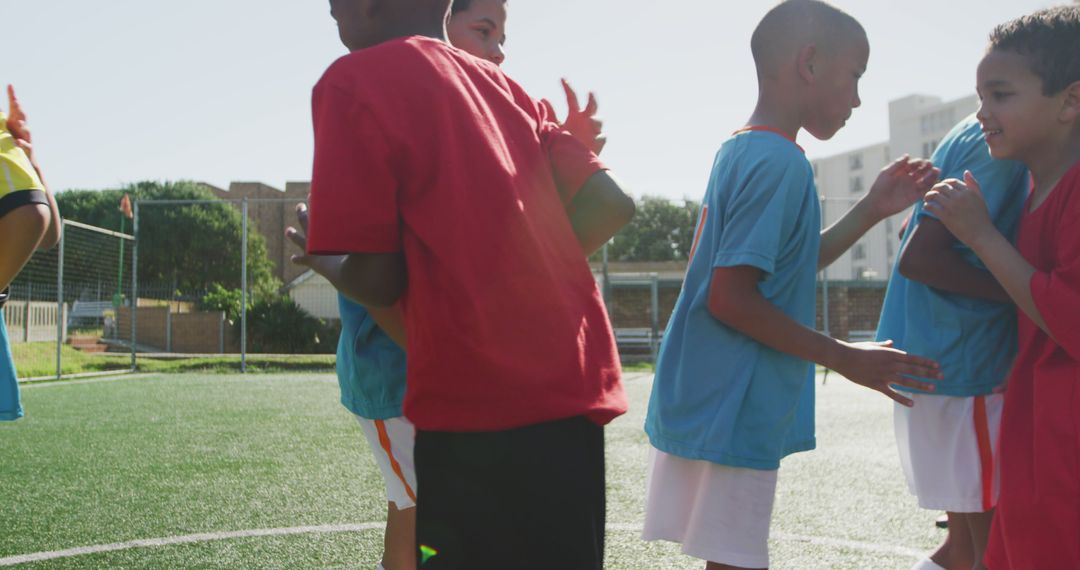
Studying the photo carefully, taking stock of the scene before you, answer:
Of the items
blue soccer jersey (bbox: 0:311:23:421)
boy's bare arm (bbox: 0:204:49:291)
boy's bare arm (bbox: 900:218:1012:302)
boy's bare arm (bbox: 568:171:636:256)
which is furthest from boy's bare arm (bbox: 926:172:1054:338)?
blue soccer jersey (bbox: 0:311:23:421)

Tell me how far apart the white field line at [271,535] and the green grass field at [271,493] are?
0.02 meters

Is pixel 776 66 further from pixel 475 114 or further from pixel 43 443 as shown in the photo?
pixel 43 443

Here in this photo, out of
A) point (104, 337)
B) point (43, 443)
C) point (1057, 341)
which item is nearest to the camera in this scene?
point (1057, 341)

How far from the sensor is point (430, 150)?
4.53ft

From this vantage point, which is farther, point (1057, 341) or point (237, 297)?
point (237, 297)

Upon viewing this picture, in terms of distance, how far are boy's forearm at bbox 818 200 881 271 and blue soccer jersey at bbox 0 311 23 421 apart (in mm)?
2575

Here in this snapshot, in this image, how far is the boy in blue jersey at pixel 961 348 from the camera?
221 cm

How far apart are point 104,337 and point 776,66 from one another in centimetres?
2345

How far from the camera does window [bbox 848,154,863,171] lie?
96.4 metres

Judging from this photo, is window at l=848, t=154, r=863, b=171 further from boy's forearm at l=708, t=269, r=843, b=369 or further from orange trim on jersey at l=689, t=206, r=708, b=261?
boy's forearm at l=708, t=269, r=843, b=369

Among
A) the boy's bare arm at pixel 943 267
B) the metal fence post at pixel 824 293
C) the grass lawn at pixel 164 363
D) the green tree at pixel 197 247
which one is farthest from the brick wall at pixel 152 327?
the boy's bare arm at pixel 943 267

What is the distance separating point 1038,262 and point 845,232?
50 cm

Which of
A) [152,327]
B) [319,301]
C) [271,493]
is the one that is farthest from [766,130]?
[152,327]

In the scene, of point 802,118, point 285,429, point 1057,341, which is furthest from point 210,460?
point 1057,341
